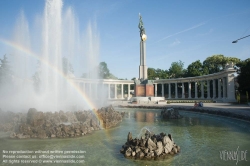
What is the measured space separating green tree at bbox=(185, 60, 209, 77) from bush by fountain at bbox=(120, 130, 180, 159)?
76733 mm

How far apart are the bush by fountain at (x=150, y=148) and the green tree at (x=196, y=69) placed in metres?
76.7

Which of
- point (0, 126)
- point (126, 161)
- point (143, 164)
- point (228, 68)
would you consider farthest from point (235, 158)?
point (228, 68)

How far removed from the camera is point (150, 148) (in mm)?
12117

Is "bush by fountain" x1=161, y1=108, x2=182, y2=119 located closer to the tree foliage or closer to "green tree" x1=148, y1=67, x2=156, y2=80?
the tree foliage

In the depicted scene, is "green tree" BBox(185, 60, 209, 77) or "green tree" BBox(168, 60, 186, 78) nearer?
"green tree" BBox(185, 60, 209, 77)

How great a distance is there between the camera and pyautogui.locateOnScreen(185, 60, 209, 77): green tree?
8400 centimetres

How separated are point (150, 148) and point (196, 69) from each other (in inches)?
3126

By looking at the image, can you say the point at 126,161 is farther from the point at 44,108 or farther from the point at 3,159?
the point at 44,108

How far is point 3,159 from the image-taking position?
12.2 m

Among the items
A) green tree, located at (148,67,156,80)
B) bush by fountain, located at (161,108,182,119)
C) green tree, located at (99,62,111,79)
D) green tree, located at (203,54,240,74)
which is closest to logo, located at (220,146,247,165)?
bush by fountain, located at (161,108,182,119)

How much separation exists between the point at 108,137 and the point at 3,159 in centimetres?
820

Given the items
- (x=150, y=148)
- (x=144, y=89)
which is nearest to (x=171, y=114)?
(x=150, y=148)

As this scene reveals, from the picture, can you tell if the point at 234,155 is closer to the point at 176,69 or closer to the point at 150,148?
the point at 150,148

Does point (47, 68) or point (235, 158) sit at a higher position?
point (47, 68)
